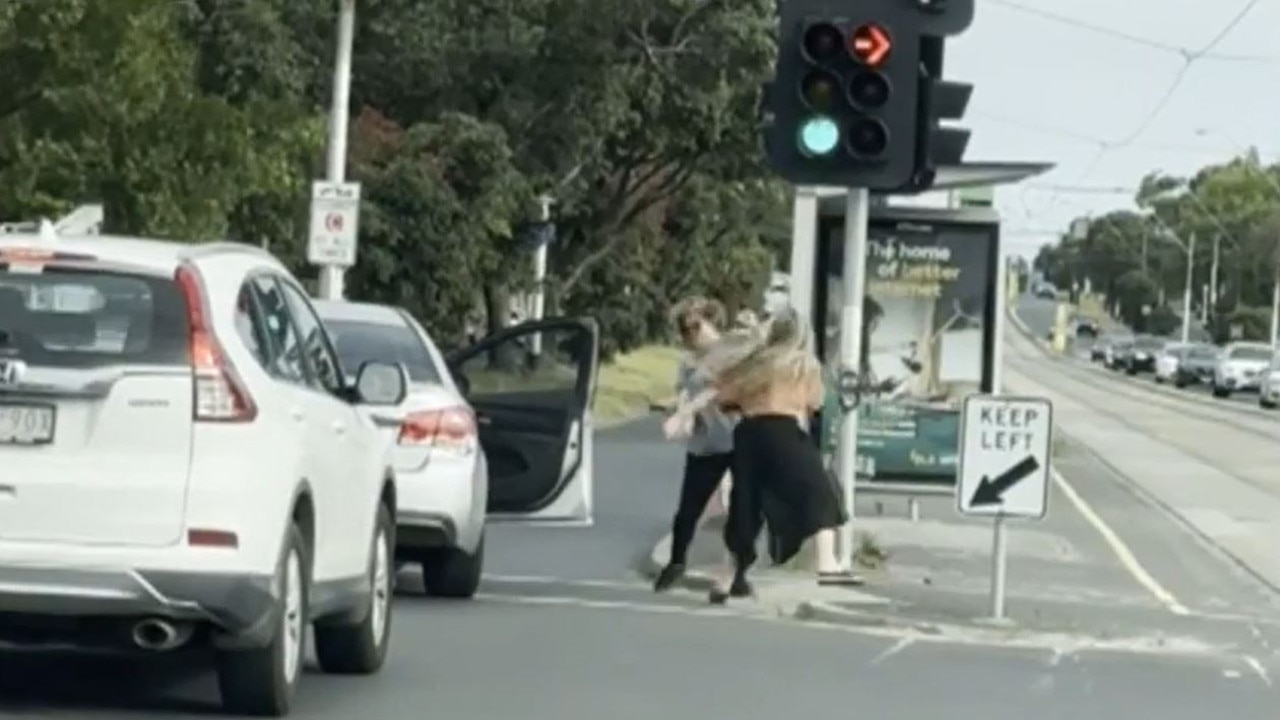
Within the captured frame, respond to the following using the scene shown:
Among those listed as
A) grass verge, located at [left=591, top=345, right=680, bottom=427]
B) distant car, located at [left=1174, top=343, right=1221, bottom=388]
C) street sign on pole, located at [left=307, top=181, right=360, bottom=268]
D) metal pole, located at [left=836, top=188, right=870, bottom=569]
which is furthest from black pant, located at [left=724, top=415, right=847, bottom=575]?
distant car, located at [left=1174, top=343, right=1221, bottom=388]

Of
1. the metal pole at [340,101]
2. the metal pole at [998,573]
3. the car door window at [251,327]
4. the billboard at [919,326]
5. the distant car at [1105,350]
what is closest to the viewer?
the car door window at [251,327]

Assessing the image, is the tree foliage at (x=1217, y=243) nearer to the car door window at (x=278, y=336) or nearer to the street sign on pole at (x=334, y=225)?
the street sign on pole at (x=334, y=225)

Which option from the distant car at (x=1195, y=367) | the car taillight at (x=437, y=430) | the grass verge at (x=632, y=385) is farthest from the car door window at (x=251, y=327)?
the distant car at (x=1195, y=367)

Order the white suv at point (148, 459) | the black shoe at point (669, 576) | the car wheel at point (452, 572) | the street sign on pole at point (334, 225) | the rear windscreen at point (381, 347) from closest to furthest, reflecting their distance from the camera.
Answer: the white suv at point (148, 459) < the car wheel at point (452, 572) < the rear windscreen at point (381, 347) < the black shoe at point (669, 576) < the street sign on pole at point (334, 225)

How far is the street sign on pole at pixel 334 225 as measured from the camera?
92.8 feet

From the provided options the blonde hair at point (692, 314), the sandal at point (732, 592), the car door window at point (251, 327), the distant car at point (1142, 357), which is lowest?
the sandal at point (732, 592)

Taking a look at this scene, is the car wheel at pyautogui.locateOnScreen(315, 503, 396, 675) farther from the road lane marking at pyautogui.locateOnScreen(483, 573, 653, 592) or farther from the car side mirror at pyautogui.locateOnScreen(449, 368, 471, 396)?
the road lane marking at pyautogui.locateOnScreen(483, 573, 653, 592)

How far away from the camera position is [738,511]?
17.5 m

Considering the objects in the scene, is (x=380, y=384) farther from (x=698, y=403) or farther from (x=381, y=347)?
(x=698, y=403)

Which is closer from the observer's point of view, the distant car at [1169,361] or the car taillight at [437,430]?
the car taillight at [437,430]

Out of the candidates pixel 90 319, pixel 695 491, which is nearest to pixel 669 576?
pixel 695 491

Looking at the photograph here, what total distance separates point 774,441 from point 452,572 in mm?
1960

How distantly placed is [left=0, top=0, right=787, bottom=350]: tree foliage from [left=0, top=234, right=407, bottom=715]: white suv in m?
15.6

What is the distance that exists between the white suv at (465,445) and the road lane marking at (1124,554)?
4133mm
